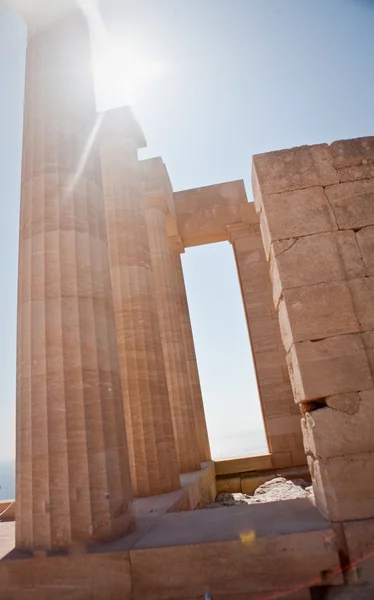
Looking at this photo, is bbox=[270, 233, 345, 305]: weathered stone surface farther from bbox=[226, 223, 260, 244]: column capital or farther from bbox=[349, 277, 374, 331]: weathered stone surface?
bbox=[226, 223, 260, 244]: column capital

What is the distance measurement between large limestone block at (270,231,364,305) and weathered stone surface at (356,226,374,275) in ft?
0.21

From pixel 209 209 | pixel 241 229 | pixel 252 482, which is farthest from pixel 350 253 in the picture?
pixel 209 209

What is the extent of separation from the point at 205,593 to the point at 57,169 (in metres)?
6.47

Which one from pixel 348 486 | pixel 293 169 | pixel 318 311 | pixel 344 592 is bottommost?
pixel 344 592

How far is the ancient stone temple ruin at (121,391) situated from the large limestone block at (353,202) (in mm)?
21

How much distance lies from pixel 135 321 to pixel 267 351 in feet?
31.1

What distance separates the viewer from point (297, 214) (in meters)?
5.97

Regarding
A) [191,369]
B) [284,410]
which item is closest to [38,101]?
[191,369]

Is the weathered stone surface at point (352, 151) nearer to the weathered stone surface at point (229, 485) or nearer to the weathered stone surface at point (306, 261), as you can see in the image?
the weathered stone surface at point (306, 261)

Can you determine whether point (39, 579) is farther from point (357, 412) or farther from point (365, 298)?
point (365, 298)

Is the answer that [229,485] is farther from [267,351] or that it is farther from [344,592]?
[344,592]

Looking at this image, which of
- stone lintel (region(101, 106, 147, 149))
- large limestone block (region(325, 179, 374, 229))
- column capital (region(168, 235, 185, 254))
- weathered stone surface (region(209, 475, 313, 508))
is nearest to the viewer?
large limestone block (region(325, 179, 374, 229))

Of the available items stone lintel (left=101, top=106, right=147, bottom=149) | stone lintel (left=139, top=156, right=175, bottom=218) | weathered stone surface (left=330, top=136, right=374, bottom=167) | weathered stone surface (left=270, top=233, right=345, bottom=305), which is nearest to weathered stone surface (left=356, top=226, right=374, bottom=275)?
weathered stone surface (left=270, top=233, right=345, bottom=305)

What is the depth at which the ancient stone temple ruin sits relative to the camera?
4.59m
